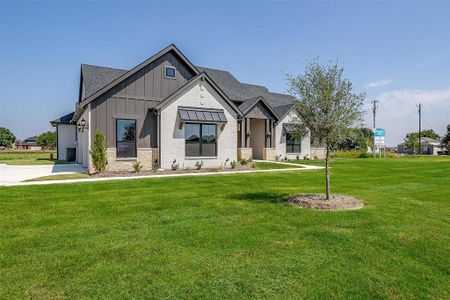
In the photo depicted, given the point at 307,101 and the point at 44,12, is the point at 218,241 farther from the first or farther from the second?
the point at 44,12

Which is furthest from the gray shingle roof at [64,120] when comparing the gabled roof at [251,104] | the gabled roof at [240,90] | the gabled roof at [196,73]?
the gabled roof at [251,104]

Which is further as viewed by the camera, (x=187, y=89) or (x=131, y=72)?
(x=187, y=89)

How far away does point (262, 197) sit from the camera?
979 centimetres

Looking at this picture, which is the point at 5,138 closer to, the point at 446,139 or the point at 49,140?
the point at 49,140

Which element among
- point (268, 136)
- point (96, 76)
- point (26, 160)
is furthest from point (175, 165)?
point (26, 160)

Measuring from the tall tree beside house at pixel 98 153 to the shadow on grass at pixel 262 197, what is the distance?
373 inches

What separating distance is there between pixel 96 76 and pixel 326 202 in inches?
747

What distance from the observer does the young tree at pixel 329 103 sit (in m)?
8.51

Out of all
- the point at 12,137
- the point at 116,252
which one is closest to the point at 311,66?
the point at 116,252

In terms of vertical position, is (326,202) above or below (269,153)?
below

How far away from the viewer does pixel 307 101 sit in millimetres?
8734

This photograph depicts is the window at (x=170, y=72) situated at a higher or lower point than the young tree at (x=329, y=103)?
higher

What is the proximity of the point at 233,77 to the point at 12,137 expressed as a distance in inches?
3686

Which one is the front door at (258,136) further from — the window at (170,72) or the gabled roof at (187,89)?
the window at (170,72)
